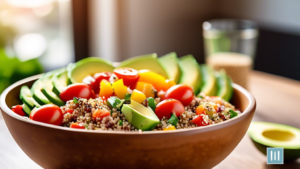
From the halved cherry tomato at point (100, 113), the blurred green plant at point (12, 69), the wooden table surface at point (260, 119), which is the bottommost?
the wooden table surface at point (260, 119)

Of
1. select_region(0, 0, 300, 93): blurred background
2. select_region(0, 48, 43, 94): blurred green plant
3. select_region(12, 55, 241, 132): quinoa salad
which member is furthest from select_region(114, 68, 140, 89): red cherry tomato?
select_region(0, 0, 300, 93): blurred background

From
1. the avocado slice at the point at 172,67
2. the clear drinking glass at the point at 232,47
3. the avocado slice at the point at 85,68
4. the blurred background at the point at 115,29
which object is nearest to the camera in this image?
the avocado slice at the point at 85,68

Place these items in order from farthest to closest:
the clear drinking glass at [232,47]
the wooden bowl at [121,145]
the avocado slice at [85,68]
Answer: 1. the clear drinking glass at [232,47]
2. the avocado slice at [85,68]
3. the wooden bowl at [121,145]

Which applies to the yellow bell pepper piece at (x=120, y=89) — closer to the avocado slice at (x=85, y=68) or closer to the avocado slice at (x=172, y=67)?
the avocado slice at (x=85, y=68)

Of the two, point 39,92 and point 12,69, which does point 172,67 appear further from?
point 12,69

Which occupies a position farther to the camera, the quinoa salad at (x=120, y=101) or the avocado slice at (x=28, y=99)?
the avocado slice at (x=28, y=99)

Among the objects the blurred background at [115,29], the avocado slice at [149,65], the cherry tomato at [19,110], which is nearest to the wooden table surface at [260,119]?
the cherry tomato at [19,110]

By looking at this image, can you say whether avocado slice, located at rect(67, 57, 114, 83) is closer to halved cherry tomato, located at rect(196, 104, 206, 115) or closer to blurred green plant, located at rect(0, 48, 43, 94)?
halved cherry tomato, located at rect(196, 104, 206, 115)
